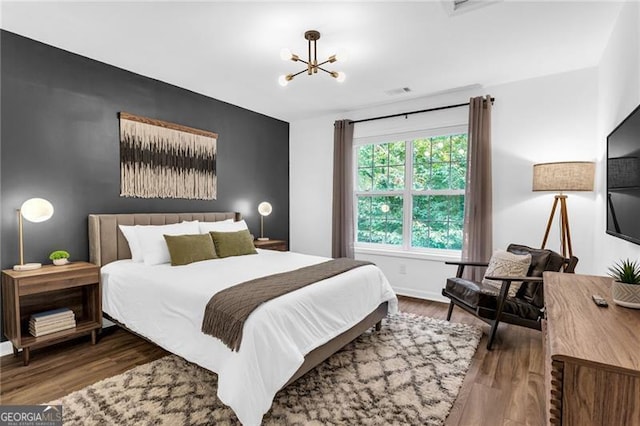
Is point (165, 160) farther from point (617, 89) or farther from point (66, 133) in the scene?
point (617, 89)

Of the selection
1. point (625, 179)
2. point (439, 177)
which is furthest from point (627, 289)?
point (439, 177)

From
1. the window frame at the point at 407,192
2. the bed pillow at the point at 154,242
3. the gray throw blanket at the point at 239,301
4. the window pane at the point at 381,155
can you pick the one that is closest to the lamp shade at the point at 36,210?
the bed pillow at the point at 154,242

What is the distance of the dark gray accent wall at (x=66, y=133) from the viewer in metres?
2.71

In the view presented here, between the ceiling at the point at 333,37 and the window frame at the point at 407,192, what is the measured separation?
65 centimetres

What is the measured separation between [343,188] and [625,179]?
10.8 ft

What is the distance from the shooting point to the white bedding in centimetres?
179

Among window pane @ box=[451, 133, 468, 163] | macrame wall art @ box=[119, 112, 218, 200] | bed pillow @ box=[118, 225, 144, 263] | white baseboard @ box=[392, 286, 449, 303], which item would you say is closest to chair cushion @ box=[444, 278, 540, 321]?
white baseboard @ box=[392, 286, 449, 303]

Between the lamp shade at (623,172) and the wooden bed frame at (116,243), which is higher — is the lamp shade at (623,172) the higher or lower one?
the higher one

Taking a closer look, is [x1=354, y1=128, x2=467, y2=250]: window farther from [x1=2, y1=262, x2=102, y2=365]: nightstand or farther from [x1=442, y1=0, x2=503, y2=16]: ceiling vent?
[x1=2, y1=262, x2=102, y2=365]: nightstand

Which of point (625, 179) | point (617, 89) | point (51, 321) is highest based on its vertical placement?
point (617, 89)

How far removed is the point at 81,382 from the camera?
230cm

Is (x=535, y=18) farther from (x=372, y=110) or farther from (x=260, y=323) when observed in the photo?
(x=260, y=323)

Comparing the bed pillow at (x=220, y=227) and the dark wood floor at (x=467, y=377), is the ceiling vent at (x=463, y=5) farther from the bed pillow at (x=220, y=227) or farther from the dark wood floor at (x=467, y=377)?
the bed pillow at (x=220, y=227)

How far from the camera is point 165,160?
12.5ft
